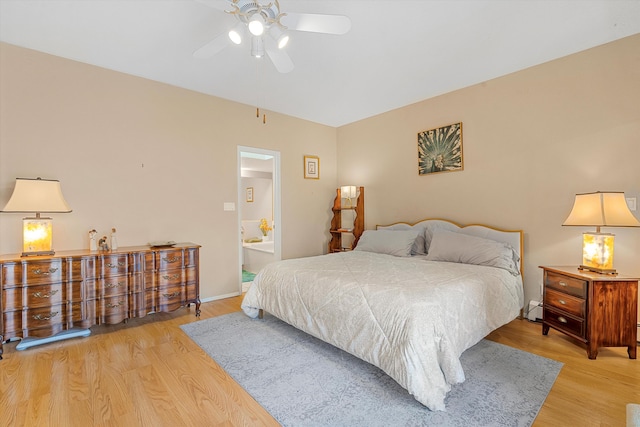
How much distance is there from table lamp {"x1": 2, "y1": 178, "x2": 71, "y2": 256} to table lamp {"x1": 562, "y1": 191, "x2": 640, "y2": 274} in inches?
179

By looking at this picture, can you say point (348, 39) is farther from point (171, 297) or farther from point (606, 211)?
point (171, 297)

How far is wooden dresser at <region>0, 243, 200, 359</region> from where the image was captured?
239 cm

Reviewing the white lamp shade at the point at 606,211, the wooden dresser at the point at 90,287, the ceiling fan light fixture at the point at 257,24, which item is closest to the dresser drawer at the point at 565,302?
the white lamp shade at the point at 606,211

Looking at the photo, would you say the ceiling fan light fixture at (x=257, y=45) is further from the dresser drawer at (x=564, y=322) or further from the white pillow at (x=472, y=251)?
the dresser drawer at (x=564, y=322)

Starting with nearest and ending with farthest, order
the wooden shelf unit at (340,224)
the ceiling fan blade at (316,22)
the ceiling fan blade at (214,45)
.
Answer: the ceiling fan blade at (316,22), the ceiling fan blade at (214,45), the wooden shelf unit at (340,224)

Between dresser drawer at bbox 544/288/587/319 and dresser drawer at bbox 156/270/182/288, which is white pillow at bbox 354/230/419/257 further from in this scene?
dresser drawer at bbox 156/270/182/288

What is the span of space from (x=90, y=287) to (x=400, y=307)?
2.77 m

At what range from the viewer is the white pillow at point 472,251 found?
2881 millimetres

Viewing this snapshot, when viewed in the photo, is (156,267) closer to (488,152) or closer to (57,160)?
(57,160)

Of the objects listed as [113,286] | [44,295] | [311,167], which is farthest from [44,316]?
[311,167]

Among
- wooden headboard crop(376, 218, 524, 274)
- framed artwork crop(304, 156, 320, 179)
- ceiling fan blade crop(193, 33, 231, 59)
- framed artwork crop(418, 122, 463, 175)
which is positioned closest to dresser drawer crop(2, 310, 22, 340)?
ceiling fan blade crop(193, 33, 231, 59)

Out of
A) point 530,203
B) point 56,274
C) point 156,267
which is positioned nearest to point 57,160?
point 56,274

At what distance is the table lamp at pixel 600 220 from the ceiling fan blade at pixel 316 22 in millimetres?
2393

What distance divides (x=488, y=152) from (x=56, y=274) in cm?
457
